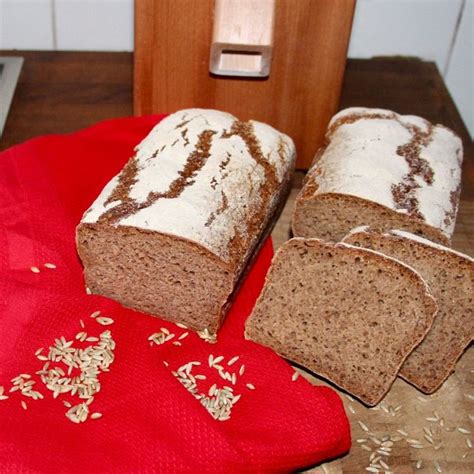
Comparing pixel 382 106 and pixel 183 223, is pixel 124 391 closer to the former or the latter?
pixel 183 223

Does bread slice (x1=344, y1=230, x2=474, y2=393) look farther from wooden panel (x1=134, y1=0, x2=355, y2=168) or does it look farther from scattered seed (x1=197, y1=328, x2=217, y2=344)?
wooden panel (x1=134, y1=0, x2=355, y2=168)

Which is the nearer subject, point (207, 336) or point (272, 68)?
point (207, 336)

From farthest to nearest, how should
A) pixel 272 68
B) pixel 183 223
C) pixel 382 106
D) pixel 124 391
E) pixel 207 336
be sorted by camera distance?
1. pixel 382 106
2. pixel 272 68
3. pixel 207 336
4. pixel 183 223
5. pixel 124 391

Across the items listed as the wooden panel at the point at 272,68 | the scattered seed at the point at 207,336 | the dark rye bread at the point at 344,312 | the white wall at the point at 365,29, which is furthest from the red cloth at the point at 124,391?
the white wall at the point at 365,29

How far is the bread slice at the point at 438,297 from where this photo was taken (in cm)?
276

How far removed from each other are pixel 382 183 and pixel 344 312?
1.64ft

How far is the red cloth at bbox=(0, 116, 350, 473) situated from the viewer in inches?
95.1

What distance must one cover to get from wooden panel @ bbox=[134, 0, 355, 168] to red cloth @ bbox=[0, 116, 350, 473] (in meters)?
0.60

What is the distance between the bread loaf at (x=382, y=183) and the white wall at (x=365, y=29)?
1270 millimetres

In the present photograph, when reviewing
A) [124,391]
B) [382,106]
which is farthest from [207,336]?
[382,106]

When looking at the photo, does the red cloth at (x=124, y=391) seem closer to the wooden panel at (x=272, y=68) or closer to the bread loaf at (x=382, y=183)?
the bread loaf at (x=382, y=183)

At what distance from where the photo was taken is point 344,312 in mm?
2785

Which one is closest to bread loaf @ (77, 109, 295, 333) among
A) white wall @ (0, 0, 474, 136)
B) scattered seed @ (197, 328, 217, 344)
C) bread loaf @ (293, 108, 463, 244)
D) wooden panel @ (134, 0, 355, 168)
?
scattered seed @ (197, 328, 217, 344)

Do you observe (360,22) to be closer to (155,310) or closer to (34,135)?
(34,135)
